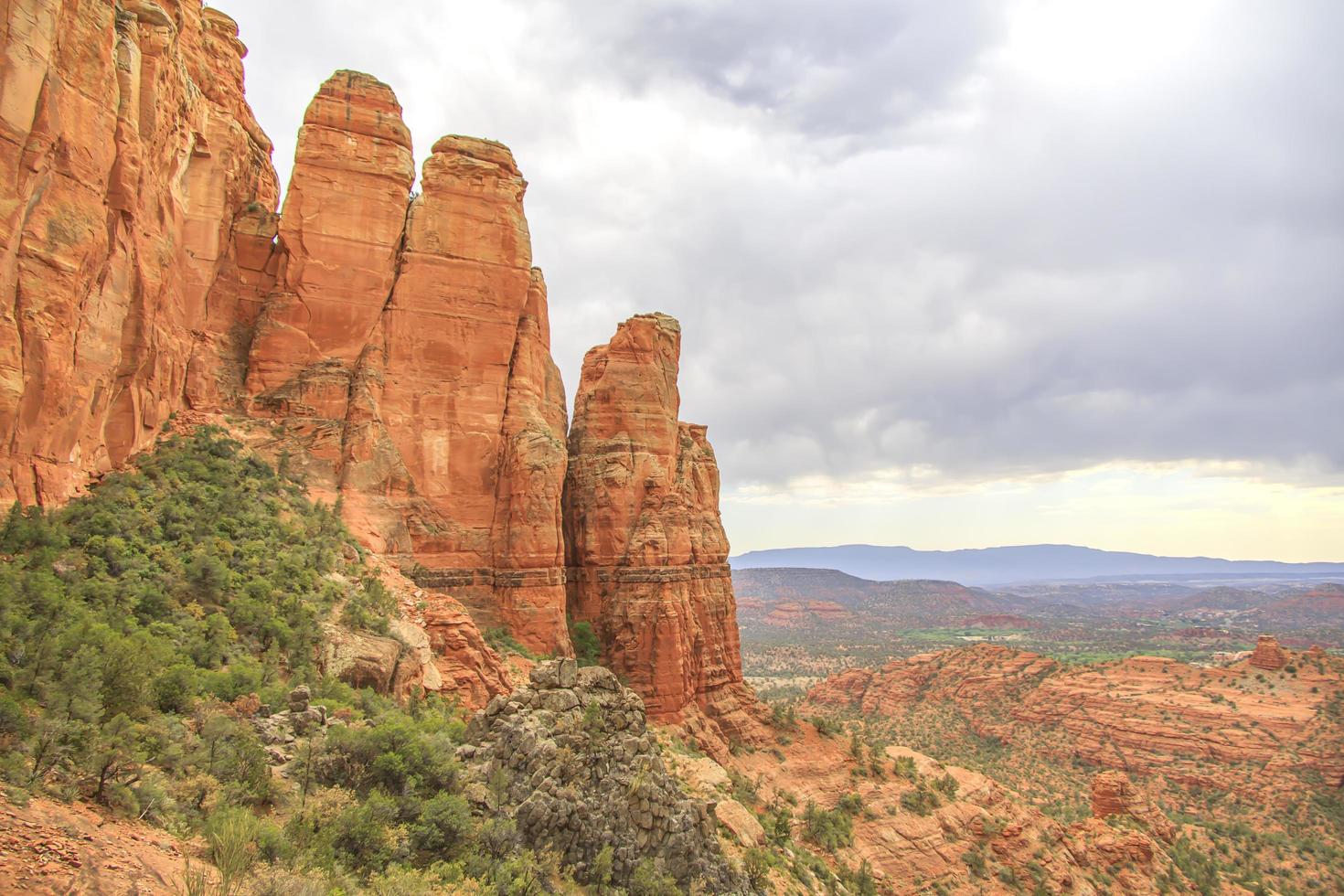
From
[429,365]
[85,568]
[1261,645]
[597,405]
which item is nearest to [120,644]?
[85,568]

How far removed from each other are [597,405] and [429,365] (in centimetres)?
1133

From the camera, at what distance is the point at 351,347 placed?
30.5 metres

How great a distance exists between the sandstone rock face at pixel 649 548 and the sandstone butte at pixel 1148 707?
41771 mm

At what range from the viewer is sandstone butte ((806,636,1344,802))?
5875cm

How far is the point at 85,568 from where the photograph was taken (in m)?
15.7

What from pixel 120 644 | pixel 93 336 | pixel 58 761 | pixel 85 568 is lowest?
pixel 58 761

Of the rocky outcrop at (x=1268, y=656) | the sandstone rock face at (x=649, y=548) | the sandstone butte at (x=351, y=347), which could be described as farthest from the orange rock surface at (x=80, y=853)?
the rocky outcrop at (x=1268, y=656)

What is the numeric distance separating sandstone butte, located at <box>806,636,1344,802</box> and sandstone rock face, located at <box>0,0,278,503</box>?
229 feet

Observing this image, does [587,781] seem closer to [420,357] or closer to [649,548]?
[420,357]

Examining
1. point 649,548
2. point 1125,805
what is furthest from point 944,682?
point 649,548

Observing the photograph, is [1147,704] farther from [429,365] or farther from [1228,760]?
[429,365]

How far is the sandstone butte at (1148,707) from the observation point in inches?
2313

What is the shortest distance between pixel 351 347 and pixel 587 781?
21.9 metres

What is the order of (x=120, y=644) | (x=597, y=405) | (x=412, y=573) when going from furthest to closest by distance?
1. (x=597, y=405)
2. (x=412, y=573)
3. (x=120, y=644)
